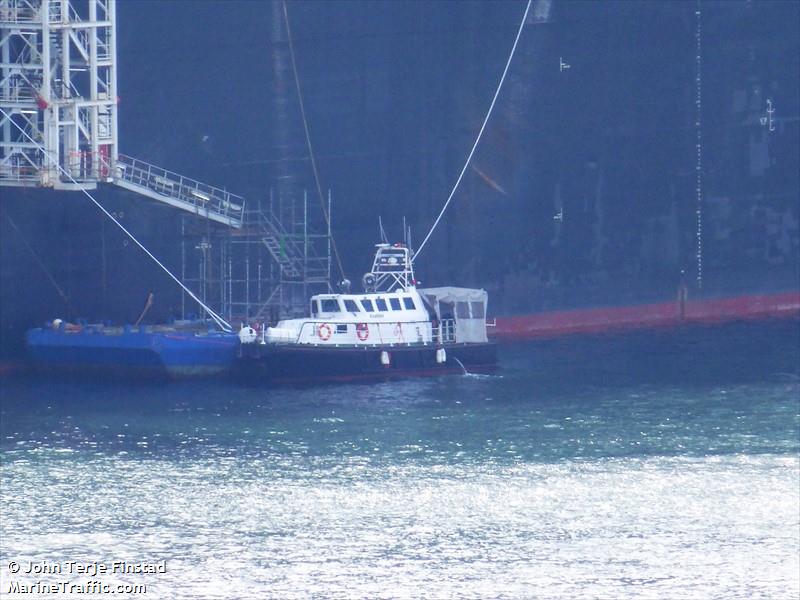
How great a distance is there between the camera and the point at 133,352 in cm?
2862

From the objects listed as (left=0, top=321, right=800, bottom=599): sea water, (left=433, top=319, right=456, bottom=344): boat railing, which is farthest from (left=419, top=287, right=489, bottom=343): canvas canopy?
(left=0, top=321, right=800, bottom=599): sea water

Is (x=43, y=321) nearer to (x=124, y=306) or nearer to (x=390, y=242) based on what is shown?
(x=124, y=306)

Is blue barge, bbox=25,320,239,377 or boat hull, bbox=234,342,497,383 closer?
boat hull, bbox=234,342,497,383

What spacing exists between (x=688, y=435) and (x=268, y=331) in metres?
8.60

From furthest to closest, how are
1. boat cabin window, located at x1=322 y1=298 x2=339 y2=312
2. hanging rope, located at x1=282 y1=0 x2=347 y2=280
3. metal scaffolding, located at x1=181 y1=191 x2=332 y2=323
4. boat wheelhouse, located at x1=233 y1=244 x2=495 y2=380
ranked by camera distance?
hanging rope, located at x1=282 y1=0 x2=347 y2=280, metal scaffolding, located at x1=181 y1=191 x2=332 y2=323, boat cabin window, located at x1=322 y1=298 x2=339 y2=312, boat wheelhouse, located at x1=233 y1=244 x2=495 y2=380

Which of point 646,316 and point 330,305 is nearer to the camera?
point 330,305

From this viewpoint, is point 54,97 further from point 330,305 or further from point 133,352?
point 330,305

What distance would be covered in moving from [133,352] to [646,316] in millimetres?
11958

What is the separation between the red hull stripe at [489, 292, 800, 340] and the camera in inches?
1313

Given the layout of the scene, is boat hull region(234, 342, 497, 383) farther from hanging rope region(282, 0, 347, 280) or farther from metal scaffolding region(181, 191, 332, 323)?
hanging rope region(282, 0, 347, 280)

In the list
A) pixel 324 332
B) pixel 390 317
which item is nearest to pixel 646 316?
pixel 390 317

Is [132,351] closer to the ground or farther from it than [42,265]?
closer to the ground

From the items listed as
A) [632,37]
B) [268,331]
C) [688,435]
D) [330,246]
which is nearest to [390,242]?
[330,246]

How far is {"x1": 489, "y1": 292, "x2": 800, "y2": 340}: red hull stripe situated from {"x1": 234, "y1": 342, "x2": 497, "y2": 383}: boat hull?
137 inches
